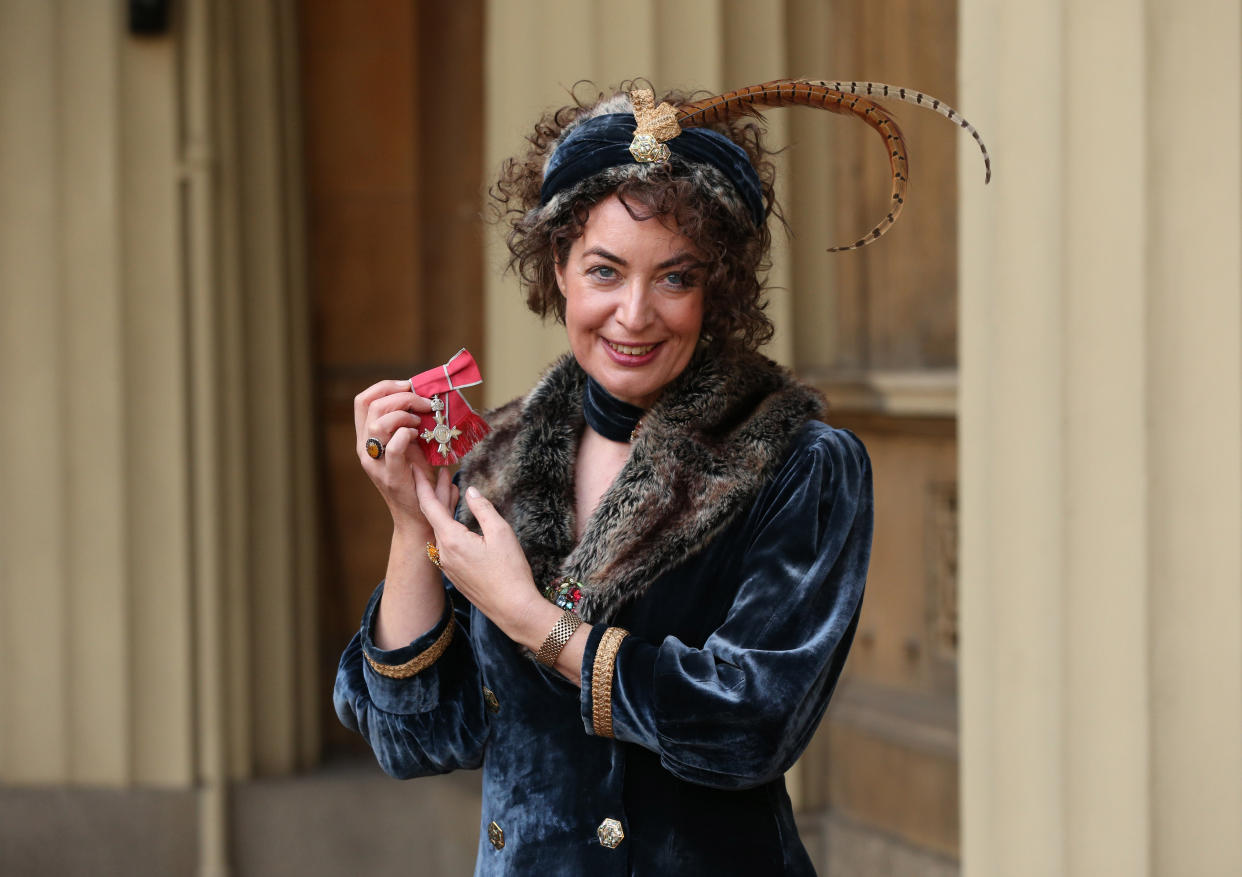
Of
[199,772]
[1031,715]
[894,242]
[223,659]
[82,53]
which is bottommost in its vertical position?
[199,772]

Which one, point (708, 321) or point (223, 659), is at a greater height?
point (708, 321)

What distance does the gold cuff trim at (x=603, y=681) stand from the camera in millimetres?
1546

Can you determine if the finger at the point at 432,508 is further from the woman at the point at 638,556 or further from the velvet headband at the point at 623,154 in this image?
the velvet headband at the point at 623,154

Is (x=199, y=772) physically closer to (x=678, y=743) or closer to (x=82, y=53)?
(x=82, y=53)

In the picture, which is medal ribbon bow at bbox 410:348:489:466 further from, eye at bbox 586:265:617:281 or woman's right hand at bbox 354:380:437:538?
eye at bbox 586:265:617:281

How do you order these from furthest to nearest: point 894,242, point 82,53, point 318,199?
1. point 318,199
2. point 82,53
3. point 894,242

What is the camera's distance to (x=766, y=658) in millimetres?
1508

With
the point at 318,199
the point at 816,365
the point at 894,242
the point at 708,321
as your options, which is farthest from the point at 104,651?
the point at 708,321

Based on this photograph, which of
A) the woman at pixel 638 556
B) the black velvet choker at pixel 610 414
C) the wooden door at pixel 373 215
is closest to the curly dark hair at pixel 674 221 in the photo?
the woman at pixel 638 556

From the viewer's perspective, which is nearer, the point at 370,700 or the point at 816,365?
the point at 370,700

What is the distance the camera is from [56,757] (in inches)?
203

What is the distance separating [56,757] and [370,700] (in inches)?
152

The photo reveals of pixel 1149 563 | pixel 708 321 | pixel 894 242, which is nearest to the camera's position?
pixel 708 321

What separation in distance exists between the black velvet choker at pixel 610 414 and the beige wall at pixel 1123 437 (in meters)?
0.92
